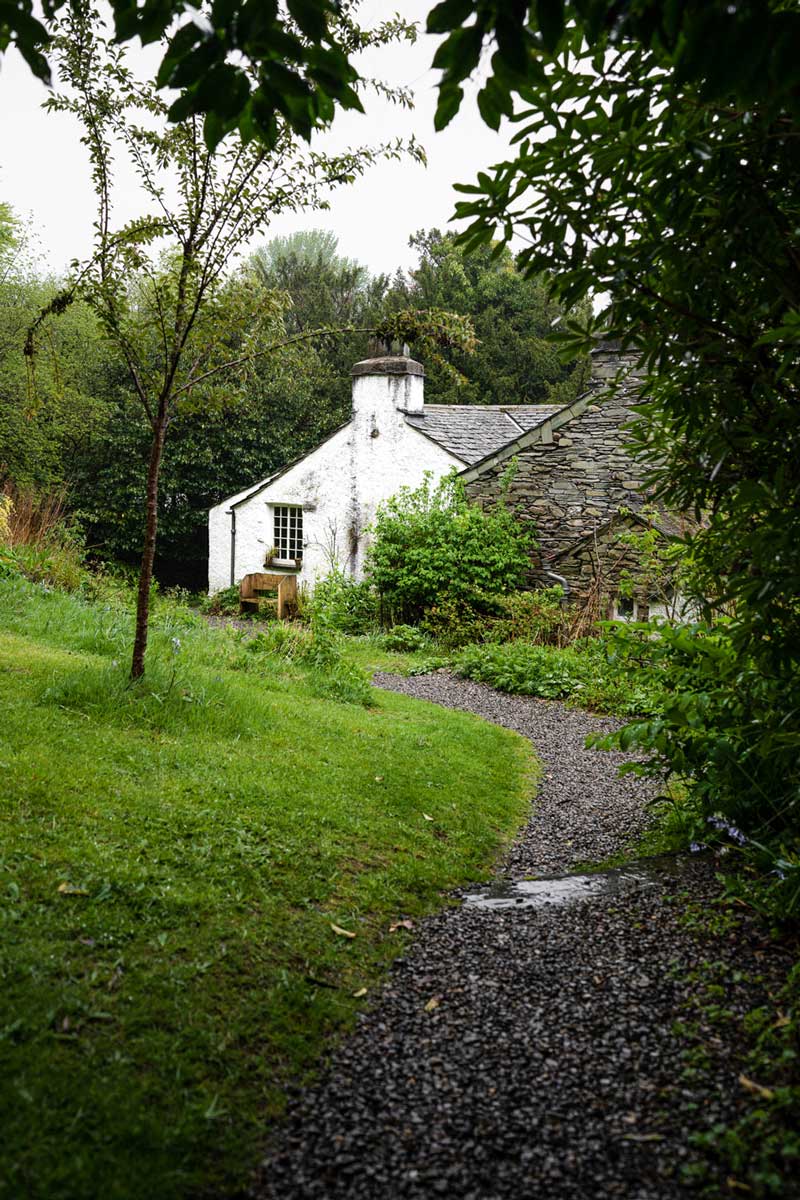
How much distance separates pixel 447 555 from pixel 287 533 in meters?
7.45

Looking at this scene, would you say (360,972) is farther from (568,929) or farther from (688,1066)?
(688,1066)

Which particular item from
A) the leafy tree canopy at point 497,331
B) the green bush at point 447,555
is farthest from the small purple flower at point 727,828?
the leafy tree canopy at point 497,331

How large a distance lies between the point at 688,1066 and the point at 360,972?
136 centimetres

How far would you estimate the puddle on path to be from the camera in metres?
4.20

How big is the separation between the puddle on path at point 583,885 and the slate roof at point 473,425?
14.8 meters

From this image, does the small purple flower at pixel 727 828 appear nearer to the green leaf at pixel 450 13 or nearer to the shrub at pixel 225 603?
the green leaf at pixel 450 13

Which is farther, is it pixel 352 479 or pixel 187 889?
pixel 352 479

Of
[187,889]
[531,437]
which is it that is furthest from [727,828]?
[531,437]

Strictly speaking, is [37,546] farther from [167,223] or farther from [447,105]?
[447,105]

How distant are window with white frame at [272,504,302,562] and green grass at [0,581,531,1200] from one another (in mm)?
14472

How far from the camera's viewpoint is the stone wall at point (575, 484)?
607 inches

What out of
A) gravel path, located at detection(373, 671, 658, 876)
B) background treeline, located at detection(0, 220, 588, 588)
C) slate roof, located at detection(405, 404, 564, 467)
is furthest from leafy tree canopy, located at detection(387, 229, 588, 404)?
gravel path, located at detection(373, 671, 658, 876)

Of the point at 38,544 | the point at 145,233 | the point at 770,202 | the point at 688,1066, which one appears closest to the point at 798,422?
the point at 770,202

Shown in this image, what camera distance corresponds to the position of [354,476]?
20688mm
